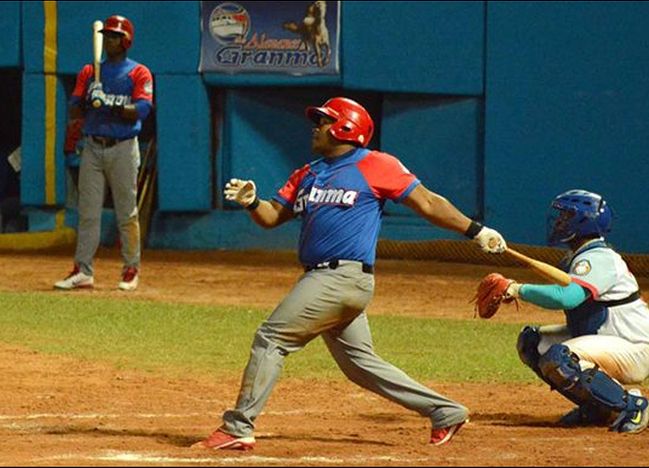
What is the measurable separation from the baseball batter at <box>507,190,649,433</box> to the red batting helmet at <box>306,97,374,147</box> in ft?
3.45

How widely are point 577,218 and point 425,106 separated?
815 cm

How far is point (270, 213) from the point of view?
26.5 ft

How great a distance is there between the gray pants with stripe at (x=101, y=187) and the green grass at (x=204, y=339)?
473 mm

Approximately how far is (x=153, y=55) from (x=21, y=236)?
7.25 ft

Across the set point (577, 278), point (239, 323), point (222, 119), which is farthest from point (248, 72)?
point (577, 278)

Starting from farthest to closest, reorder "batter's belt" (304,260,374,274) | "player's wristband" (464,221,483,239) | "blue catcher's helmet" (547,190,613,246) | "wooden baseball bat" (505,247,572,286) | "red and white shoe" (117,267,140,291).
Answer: "red and white shoe" (117,267,140,291) < "blue catcher's helmet" (547,190,613,246) < "wooden baseball bat" (505,247,572,286) < "player's wristband" (464,221,483,239) < "batter's belt" (304,260,374,274)

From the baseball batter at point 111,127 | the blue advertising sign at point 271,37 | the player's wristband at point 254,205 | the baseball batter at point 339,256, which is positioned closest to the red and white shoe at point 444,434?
the baseball batter at point 339,256

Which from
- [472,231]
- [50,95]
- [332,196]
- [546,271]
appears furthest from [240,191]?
[50,95]

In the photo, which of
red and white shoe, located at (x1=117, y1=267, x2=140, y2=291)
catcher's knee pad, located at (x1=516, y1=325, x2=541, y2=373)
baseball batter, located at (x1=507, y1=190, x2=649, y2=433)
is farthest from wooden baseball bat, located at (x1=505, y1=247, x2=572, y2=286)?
red and white shoe, located at (x1=117, y1=267, x2=140, y2=291)

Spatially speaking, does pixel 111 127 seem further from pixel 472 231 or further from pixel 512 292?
pixel 472 231

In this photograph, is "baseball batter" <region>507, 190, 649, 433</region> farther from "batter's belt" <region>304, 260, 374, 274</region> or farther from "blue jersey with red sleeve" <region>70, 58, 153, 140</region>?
"blue jersey with red sleeve" <region>70, 58, 153, 140</region>

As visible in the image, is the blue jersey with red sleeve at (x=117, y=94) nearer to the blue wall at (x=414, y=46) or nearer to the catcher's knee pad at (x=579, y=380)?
the blue wall at (x=414, y=46)

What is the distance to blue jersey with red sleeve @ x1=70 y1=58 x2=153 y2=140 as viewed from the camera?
43.9 feet

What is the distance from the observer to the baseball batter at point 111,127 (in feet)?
43.8
